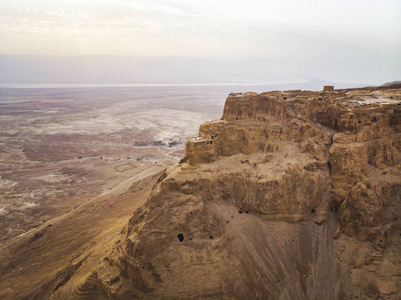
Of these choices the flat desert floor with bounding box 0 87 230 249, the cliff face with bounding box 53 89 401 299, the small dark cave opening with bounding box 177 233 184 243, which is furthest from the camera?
the flat desert floor with bounding box 0 87 230 249

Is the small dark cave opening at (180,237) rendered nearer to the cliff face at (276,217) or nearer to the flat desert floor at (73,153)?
the cliff face at (276,217)

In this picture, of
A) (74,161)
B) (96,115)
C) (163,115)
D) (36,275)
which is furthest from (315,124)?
(96,115)

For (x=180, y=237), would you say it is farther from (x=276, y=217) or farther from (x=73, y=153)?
(x=73, y=153)

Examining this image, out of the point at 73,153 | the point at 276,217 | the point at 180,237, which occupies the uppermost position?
the point at 276,217

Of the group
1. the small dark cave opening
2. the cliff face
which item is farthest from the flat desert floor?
the small dark cave opening

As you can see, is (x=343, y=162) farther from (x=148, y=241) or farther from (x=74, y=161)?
(x=74, y=161)

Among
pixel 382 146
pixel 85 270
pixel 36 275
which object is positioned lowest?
pixel 36 275

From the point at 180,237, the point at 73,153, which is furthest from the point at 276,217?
the point at 73,153

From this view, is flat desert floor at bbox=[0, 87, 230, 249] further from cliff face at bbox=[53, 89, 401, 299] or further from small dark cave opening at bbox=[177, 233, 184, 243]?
small dark cave opening at bbox=[177, 233, 184, 243]
